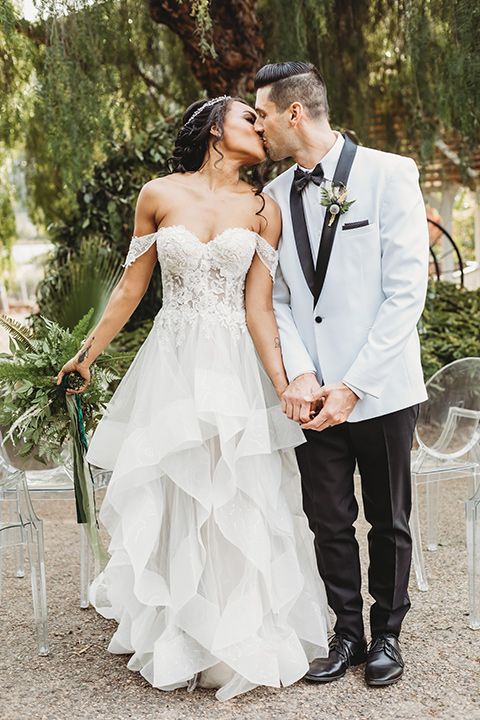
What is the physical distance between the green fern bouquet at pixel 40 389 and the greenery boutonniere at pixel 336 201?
3.94 feet

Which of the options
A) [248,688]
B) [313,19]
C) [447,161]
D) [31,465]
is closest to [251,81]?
[313,19]

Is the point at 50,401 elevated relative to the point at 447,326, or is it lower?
elevated

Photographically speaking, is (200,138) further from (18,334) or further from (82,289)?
(82,289)

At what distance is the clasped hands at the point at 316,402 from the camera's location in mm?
2459

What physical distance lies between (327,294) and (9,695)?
5.79 ft

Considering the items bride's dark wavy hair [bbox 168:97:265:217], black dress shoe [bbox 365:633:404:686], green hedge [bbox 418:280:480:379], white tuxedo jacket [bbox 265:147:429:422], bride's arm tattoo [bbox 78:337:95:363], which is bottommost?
black dress shoe [bbox 365:633:404:686]

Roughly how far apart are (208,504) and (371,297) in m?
0.88

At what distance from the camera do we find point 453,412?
385 centimetres

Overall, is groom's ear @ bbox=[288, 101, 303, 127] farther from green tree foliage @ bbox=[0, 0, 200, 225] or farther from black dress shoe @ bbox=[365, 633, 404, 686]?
green tree foliage @ bbox=[0, 0, 200, 225]

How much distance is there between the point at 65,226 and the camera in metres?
7.11

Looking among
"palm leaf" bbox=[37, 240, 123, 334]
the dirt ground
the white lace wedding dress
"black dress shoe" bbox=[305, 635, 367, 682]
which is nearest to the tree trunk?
"palm leaf" bbox=[37, 240, 123, 334]

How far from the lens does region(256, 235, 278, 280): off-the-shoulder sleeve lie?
8.73ft

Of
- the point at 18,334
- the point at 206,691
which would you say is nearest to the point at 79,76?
the point at 18,334

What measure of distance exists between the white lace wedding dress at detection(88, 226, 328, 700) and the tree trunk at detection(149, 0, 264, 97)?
3.26 m
